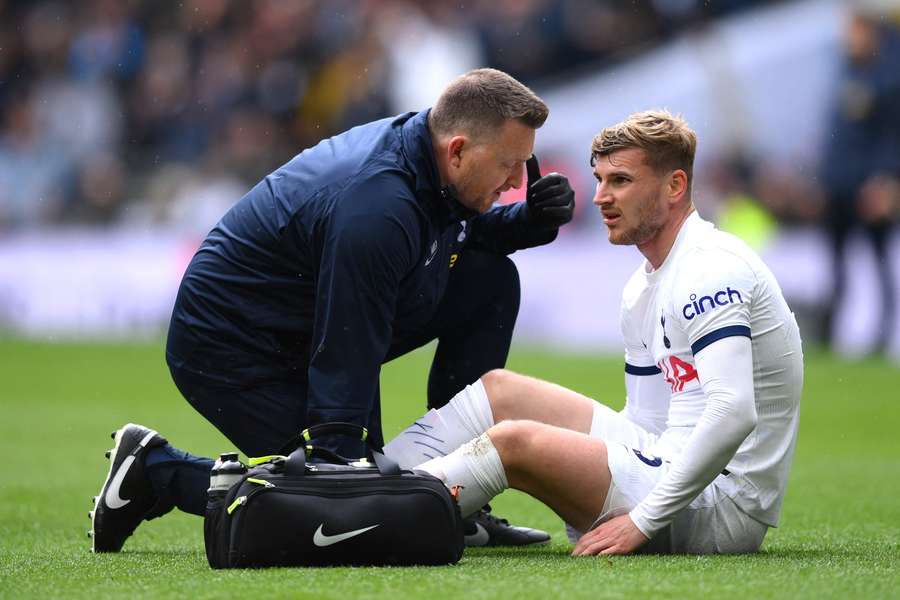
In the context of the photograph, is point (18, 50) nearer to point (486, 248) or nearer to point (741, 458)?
point (486, 248)

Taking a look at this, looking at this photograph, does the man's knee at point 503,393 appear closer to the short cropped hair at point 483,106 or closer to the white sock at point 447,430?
the white sock at point 447,430

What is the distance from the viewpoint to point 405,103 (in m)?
17.3

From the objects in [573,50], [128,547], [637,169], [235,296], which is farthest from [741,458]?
[573,50]

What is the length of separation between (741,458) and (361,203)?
1431mm

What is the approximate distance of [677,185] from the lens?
4.81 meters

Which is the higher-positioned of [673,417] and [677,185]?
[677,185]

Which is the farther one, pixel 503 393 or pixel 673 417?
pixel 503 393

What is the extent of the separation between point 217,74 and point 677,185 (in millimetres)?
15110

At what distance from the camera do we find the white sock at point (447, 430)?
5.04m

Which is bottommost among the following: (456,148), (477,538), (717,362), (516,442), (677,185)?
(477,538)

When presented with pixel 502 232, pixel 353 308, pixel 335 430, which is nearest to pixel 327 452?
pixel 335 430

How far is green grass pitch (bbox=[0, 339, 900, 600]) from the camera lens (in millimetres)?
3857

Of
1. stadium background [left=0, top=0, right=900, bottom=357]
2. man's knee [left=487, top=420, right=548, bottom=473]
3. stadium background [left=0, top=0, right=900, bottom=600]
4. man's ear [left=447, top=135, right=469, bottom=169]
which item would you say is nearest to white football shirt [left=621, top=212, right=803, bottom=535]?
man's knee [left=487, top=420, right=548, bottom=473]

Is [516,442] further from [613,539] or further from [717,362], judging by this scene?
[717,362]
